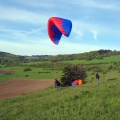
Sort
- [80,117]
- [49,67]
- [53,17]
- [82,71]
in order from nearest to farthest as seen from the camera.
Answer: [80,117] → [53,17] → [82,71] → [49,67]

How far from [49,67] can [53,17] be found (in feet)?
241

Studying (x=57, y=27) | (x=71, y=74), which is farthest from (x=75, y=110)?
(x=71, y=74)

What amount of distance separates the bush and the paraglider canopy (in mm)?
17759

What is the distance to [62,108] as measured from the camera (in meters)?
17.7

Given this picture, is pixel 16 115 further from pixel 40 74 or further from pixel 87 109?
pixel 40 74

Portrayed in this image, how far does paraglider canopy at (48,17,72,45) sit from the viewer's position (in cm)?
2536

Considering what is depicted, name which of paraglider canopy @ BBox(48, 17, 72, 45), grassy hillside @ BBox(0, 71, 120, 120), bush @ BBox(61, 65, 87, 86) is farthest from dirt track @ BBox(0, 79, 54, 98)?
grassy hillside @ BBox(0, 71, 120, 120)

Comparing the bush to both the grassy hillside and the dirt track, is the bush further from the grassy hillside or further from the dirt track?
the grassy hillside

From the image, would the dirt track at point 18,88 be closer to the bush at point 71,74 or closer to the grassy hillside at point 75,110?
the bush at point 71,74

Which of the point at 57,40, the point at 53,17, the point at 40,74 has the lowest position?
the point at 40,74

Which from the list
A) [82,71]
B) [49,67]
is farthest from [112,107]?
[49,67]

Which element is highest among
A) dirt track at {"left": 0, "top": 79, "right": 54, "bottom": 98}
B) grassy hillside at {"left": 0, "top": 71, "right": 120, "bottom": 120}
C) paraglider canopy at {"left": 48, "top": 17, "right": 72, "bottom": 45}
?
paraglider canopy at {"left": 48, "top": 17, "right": 72, "bottom": 45}

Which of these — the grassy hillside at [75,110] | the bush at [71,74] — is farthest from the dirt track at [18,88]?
the grassy hillside at [75,110]

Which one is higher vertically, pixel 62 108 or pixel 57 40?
pixel 57 40
